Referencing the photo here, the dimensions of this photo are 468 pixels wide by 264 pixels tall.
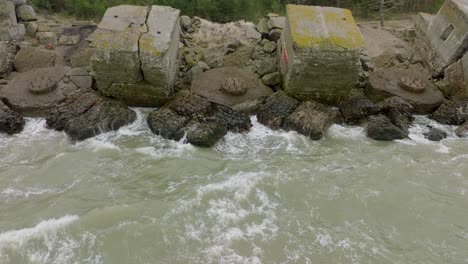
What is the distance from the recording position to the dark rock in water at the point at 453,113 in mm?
8469

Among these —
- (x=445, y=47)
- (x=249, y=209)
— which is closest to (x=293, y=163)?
(x=249, y=209)

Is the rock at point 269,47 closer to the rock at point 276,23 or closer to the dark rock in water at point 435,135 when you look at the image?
the rock at point 276,23

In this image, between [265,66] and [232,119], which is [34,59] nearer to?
[232,119]

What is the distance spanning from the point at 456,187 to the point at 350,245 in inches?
96.7

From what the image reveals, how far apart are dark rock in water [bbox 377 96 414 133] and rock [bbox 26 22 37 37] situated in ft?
28.5

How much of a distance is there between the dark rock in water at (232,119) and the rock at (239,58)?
5.77 feet

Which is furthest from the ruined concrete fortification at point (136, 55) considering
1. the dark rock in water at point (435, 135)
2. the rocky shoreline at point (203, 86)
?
the dark rock in water at point (435, 135)

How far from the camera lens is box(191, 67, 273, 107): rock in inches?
339

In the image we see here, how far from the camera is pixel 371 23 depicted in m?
12.5

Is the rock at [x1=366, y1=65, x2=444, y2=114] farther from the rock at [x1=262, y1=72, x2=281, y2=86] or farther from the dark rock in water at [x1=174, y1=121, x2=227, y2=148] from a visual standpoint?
the dark rock in water at [x1=174, y1=121, x2=227, y2=148]

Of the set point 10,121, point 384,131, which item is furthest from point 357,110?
point 10,121

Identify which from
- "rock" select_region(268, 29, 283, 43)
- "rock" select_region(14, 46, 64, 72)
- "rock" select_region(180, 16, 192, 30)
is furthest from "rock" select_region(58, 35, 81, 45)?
"rock" select_region(268, 29, 283, 43)

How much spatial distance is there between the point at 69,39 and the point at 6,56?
64.0 inches

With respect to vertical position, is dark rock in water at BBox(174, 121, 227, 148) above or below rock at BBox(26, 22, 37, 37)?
below
